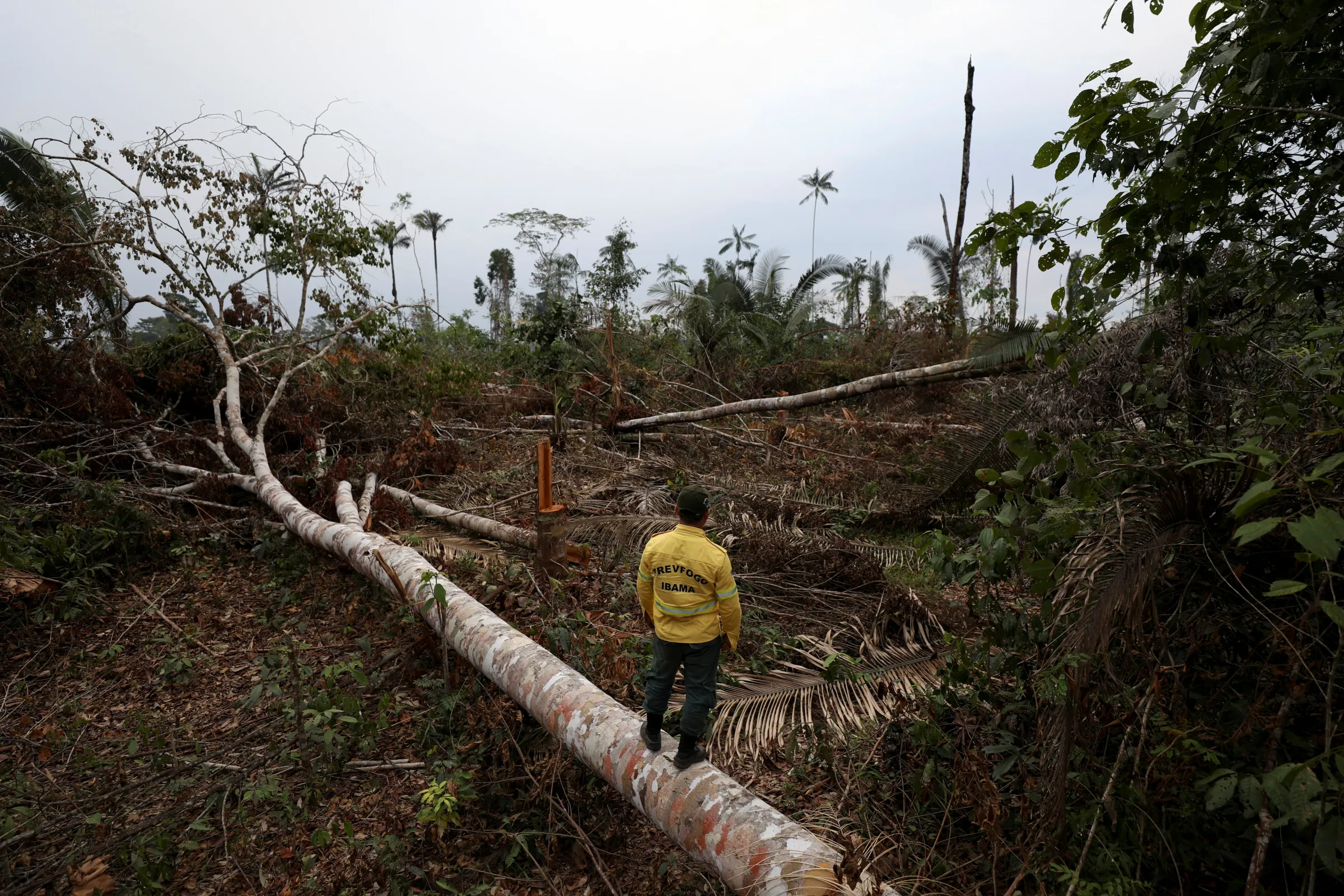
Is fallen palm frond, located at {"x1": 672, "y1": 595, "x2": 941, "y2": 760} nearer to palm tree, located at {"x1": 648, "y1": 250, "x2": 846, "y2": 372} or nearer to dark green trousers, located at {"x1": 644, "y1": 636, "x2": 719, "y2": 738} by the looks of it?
dark green trousers, located at {"x1": 644, "y1": 636, "x2": 719, "y2": 738}

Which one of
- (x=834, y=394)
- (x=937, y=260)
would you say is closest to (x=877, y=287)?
(x=937, y=260)

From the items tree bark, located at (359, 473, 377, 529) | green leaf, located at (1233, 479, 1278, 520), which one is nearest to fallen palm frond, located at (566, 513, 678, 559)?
tree bark, located at (359, 473, 377, 529)

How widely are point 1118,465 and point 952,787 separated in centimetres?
151

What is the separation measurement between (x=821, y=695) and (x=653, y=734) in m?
1.16

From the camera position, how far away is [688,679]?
9.17 ft

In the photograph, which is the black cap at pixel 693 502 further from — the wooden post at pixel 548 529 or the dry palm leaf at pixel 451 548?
the dry palm leaf at pixel 451 548

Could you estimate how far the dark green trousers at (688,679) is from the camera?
2705 mm

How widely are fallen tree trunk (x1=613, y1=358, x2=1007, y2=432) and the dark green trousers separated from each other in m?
5.40

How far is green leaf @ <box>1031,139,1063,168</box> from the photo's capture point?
1.97m

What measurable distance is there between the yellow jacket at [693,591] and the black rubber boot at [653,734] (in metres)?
0.34

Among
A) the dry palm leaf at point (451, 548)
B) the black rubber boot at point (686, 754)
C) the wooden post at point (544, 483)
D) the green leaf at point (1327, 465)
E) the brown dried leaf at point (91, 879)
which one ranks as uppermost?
the green leaf at point (1327, 465)

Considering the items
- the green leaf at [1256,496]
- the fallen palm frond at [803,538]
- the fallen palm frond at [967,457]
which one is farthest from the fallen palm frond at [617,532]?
the green leaf at [1256,496]

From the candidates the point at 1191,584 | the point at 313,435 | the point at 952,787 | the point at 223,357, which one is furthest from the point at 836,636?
the point at 223,357

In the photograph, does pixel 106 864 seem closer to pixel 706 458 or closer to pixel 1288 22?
pixel 1288 22
